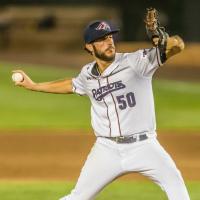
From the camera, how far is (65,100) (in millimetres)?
18172

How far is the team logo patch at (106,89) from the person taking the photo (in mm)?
5688

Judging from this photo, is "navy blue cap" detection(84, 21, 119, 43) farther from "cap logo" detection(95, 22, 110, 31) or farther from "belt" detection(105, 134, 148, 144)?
"belt" detection(105, 134, 148, 144)

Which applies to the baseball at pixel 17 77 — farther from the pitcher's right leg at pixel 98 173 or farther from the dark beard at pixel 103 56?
the pitcher's right leg at pixel 98 173

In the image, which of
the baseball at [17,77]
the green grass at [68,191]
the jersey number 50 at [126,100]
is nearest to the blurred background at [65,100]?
the green grass at [68,191]

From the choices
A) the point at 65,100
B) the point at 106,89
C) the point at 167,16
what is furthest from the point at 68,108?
the point at 167,16

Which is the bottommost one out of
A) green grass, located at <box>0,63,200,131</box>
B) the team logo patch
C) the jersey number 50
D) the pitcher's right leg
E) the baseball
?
green grass, located at <box>0,63,200,131</box>

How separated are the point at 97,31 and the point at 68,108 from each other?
36.8 ft

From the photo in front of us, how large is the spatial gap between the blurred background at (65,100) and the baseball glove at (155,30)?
157cm

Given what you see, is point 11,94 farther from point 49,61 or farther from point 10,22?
point 10,22

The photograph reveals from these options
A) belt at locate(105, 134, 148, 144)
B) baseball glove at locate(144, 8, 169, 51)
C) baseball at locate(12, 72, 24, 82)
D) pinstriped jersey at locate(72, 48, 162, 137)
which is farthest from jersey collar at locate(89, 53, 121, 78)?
baseball at locate(12, 72, 24, 82)

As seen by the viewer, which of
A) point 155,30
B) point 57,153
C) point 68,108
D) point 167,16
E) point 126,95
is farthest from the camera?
point 167,16

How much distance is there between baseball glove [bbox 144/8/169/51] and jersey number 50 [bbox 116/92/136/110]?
494 millimetres

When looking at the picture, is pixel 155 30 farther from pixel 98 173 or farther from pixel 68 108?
pixel 68 108

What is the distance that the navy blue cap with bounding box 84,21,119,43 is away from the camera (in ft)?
18.6
